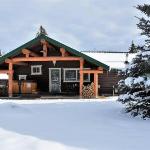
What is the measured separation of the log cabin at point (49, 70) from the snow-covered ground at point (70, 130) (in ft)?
39.7

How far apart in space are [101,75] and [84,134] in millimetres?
22086

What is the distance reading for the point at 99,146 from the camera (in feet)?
34.2

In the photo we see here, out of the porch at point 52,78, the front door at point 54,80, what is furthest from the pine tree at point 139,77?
the front door at point 54,80

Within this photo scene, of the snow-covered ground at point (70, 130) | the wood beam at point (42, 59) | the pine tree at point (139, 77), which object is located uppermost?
the wood beam at point (42, 59)

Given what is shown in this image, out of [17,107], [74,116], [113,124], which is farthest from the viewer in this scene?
[17,107]

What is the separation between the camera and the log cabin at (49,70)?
30.1 metres

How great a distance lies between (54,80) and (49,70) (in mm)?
874

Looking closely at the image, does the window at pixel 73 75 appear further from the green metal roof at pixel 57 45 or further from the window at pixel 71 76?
the green metal roof at pixel 57 45

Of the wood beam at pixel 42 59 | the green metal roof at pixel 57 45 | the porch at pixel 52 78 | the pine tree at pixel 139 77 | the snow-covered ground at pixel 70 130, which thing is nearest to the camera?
the snow-covered ground at pixel 70 130

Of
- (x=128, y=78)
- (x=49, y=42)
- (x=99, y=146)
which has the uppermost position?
(x=49, y=42)

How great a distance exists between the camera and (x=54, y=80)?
33.2 meters

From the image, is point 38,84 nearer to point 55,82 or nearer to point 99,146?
point 55,82

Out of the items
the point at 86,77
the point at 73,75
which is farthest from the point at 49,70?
the point at 86,77

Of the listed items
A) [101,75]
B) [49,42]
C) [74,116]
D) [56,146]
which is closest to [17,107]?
[74,116]
